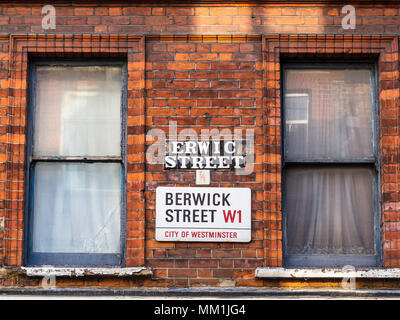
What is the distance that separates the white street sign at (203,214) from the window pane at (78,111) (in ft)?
2.37

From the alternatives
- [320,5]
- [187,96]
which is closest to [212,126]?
[187,96]

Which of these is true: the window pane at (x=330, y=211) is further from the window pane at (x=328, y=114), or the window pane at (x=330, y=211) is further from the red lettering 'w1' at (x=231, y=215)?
the red lettering 'w1' at (x=231, y=215)

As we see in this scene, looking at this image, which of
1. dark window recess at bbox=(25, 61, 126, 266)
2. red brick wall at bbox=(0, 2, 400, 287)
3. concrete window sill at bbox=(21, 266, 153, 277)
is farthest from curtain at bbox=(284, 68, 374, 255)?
dark window recess at bbox=(25, 61, 126, 266)

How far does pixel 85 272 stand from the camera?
18.4ft

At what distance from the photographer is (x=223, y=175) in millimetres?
5781

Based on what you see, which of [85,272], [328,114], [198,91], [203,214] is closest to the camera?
[85,272]

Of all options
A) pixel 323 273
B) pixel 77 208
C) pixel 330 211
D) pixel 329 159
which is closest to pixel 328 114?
pixel 329 159

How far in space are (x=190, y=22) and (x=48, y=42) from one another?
1.32 m

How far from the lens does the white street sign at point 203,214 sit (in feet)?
18.6

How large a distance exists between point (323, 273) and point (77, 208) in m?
2.30

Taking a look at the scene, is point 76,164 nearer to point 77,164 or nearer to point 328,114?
point 77,164

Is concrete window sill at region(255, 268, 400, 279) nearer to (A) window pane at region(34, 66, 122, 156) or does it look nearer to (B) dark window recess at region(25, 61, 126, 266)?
(B) dark window recess at region(25, 61, 126, 266)

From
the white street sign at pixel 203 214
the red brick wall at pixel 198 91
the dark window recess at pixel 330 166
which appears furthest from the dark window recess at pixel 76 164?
the dark window recess at pixel 330 166

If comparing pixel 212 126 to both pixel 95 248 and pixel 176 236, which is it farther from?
pixel 95 248
